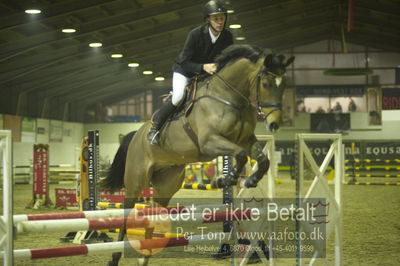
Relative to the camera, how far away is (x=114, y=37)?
16656 millimetres

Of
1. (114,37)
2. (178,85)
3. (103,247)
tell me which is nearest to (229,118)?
(178,85)

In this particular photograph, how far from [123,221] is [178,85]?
1686 millimetres

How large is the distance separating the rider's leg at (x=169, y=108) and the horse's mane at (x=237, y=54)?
38 cm

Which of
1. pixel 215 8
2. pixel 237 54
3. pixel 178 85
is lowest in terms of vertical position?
pixel 178 85

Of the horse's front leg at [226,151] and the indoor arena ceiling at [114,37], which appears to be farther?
the indoor arena ceiling at [114,37]

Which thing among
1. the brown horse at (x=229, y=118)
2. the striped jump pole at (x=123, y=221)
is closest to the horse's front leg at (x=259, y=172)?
the brown horse at (x=229, y=118)

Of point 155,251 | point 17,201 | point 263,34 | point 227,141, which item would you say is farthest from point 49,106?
point 227,141

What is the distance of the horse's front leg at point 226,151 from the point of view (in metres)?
4.29

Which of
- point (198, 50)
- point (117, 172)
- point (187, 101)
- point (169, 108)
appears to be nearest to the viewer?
point (198, 50)

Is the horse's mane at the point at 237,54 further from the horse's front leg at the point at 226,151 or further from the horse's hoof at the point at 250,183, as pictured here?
the horse's hoof at the point at 250,183

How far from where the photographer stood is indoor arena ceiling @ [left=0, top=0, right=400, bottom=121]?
46.7ft

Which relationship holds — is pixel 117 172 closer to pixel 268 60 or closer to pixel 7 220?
pixel 268 60

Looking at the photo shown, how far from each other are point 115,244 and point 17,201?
9922 mm

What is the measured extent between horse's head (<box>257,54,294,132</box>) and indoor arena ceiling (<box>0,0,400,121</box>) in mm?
8749
